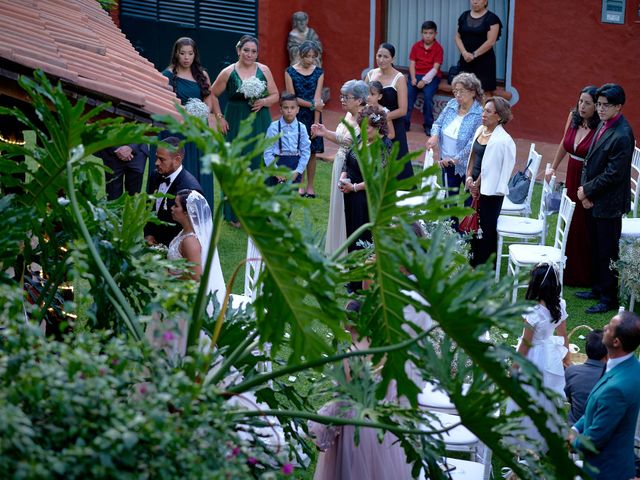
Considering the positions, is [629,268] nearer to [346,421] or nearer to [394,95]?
[394,95]

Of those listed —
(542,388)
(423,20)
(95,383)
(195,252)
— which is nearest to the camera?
(95,383)

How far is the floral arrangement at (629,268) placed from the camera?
27.0 ft

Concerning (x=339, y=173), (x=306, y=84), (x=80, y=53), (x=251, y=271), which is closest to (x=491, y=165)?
(x=339, y=173)

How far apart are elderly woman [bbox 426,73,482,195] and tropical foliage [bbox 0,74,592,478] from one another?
5800 millimetres

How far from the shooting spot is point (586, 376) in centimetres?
568

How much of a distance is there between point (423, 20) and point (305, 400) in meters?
11.3

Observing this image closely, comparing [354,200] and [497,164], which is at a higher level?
[497,164]

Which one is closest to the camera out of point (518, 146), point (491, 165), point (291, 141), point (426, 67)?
point (491, 165)

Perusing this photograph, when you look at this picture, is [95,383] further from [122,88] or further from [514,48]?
[514,48]

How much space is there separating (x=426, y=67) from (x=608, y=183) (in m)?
5.58

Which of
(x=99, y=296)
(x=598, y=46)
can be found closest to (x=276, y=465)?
(x=99, y=296)

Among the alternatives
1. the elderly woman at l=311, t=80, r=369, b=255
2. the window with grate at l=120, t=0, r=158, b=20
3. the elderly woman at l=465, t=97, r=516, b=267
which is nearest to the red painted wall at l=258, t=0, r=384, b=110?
the window with grate at l=120, t=0, r=158, b=20

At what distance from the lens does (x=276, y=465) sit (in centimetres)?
347

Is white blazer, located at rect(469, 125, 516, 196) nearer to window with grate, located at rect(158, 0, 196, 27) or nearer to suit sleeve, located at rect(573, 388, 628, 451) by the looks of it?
suit sleeve, located at rect(573, 388, 628, 451)
